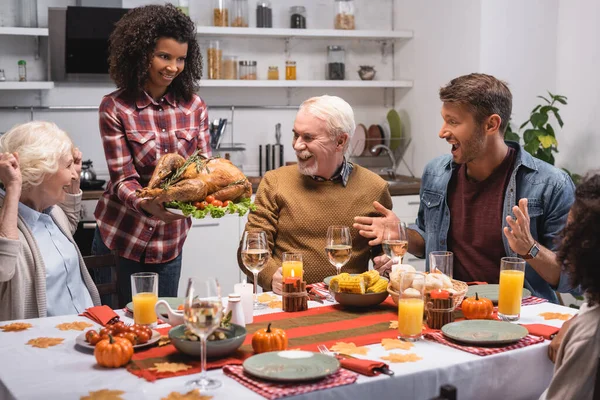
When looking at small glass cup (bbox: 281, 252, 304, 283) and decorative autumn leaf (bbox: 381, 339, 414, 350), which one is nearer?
decorative autumn leaf (bbox: 381, 339, 414, 350)

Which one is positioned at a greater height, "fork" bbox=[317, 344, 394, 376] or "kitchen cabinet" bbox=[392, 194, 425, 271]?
"fork" bbox=[317, 344, 394, 376]

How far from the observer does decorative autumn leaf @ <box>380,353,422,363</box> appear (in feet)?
6.02

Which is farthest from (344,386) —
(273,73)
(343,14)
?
(343,14)

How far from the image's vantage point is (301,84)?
17.2 feet

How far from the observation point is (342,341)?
200 centimetres

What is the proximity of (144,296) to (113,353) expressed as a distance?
1.11ft

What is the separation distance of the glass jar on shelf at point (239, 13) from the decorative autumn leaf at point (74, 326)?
3.26m

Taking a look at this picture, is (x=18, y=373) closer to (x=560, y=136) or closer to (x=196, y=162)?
(x=196, y=162)

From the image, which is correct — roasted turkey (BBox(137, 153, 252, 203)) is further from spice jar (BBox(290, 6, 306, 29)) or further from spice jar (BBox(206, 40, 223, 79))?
spice jar (BBox(290, 6, 306, 29))

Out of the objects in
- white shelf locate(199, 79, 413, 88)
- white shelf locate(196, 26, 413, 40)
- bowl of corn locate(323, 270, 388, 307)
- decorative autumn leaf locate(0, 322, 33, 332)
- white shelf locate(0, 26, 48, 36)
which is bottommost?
decorative autumn leaf locate(0, 322, 33, 332)

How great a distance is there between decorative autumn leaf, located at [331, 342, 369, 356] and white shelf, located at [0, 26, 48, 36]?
135 inches

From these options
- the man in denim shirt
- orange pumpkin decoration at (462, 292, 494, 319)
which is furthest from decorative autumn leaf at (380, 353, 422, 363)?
the man in denim shirt

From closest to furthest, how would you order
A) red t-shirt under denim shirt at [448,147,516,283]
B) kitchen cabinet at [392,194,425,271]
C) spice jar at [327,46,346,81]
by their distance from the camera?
red t-shirt under denim shirt at [448,147,516,283], kitchen cabinet at [392,194,425,271], spice jar at [327,46,346,81]

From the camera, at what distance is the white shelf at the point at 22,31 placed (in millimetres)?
4559
